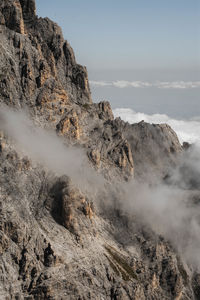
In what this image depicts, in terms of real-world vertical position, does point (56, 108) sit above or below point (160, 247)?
above

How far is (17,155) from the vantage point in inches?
5851

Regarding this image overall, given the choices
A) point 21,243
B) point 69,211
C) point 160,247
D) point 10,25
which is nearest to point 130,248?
point 160,247

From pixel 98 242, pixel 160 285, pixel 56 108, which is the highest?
pixel 56 108

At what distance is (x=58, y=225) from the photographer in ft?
487

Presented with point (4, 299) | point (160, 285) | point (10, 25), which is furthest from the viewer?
point (10, 25)

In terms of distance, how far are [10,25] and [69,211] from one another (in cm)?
10885

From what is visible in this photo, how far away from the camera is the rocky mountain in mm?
123938

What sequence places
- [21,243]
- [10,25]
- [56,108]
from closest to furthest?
1. [21,243]
2. [56,108]
3. [10,25]

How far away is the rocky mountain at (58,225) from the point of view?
124m

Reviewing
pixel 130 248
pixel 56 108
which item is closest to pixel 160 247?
pixel 130 248

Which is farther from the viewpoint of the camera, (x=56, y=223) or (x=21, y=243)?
(x=56, y=223)

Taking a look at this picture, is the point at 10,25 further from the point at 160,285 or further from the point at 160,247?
the point at 160,285

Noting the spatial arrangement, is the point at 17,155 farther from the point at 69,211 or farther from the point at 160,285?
the point at 160,285

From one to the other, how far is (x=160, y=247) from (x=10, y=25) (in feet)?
461
